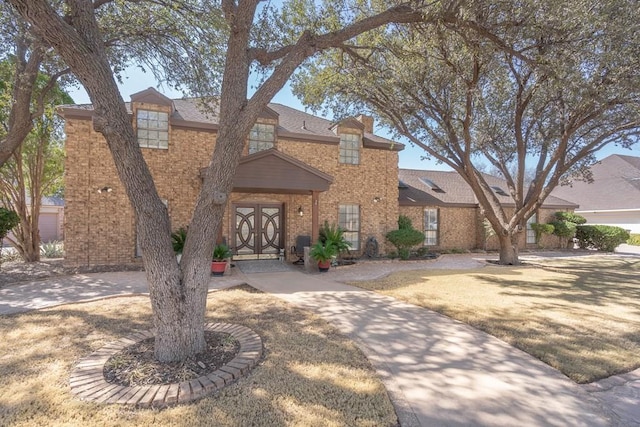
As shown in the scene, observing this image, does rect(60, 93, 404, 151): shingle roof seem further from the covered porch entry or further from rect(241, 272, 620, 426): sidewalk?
rect(241, 272, 620, 426): sidewalk

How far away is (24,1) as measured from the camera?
320 centimetres

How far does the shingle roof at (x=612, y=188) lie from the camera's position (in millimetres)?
25884

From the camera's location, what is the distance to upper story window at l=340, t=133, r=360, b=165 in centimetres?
1373

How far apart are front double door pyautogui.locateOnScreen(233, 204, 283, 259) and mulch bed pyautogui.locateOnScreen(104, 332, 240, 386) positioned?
8194 mm

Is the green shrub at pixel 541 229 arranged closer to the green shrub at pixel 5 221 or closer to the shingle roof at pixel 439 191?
the shingle roof at pixel 439 191

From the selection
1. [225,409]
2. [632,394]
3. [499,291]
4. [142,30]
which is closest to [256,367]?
[225,409]

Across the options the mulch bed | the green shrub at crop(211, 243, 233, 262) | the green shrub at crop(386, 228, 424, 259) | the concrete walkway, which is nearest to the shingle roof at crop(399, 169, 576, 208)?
the green shrub at crop(386, 228, 424, 259)

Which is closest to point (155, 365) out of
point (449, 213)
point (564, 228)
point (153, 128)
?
point (153, 128)

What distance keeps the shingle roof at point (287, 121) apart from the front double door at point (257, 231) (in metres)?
3.11

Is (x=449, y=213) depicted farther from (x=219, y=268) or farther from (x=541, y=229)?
(x=219, y=268)

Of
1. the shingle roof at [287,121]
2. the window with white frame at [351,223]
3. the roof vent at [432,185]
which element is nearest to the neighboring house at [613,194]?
the roof vent at [432,185]

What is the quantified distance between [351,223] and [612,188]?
27991 millimetres

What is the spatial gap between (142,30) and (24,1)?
5814mm

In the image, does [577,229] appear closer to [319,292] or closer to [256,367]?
[319,292]
